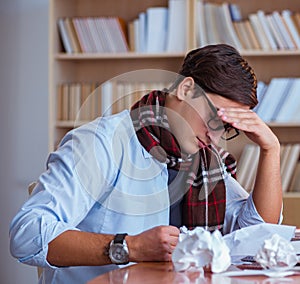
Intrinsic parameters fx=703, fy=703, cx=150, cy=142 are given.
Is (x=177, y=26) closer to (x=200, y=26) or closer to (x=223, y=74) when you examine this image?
(x=200, y=26)

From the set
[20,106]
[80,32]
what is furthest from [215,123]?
[20,106]

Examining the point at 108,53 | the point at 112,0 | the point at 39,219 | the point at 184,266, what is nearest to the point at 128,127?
the point at 39,219

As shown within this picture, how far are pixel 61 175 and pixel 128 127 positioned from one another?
224 millimetres

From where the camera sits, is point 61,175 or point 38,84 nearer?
point 61,175

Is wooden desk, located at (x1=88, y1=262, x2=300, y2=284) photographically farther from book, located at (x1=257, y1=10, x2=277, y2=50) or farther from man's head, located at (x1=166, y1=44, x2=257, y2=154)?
book, located at (x1=257, y1=10, x2=277, y2=50)

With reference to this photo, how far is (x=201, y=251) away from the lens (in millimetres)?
1176

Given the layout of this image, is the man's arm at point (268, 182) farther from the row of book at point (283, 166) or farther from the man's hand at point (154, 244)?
the row of book at point (283, 166)

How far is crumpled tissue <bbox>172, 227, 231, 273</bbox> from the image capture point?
116cm

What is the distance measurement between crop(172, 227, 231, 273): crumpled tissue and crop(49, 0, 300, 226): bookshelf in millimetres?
2193

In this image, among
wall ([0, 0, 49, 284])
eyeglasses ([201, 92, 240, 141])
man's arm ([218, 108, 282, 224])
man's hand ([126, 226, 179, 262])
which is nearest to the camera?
man's hand ([126, 226, 179, 262])

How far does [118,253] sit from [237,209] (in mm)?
536

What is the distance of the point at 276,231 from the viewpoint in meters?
1.37

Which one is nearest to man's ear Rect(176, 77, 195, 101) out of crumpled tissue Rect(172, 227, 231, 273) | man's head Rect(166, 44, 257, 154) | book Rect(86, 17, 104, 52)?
man's head Rect(166, 44, 257, 154)

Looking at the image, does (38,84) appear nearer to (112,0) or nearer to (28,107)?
(28,107)
